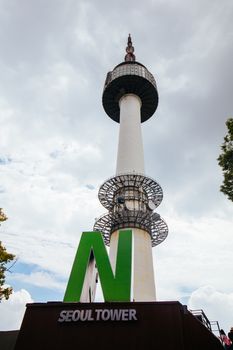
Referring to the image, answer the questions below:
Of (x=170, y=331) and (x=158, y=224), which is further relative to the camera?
(x=158, y=224)

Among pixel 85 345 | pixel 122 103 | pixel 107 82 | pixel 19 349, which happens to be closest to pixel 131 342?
pixel 85 345

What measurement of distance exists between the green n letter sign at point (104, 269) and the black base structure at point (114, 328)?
0.62 metres

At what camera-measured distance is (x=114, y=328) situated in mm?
14383

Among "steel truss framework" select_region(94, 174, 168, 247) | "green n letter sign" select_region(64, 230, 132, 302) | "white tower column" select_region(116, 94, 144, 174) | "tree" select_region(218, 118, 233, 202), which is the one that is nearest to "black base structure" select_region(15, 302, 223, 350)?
"green n letter sign" select_region(64, 230, 132, 302)

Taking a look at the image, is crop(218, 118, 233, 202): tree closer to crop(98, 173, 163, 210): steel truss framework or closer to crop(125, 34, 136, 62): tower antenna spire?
crop(98, 173, 163, 210): steel truss framework

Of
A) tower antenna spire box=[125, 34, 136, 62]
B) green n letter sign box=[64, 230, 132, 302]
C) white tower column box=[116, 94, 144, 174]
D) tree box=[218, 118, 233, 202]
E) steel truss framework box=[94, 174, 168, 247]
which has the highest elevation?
tower antenna spire box=[125, 34, 136, 62]

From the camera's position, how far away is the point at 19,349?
14.4 metres

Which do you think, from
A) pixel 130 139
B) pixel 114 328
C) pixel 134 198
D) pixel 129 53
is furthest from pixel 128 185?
pixel 129 53

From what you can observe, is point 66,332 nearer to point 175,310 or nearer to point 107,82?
point 175,310

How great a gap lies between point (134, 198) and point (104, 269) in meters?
18.5

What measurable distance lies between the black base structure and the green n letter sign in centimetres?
62

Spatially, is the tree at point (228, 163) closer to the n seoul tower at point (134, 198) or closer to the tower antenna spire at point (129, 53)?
the n seoul tower at point (134, 198)

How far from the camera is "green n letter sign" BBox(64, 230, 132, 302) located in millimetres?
15578

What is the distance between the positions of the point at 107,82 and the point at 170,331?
44.9m
